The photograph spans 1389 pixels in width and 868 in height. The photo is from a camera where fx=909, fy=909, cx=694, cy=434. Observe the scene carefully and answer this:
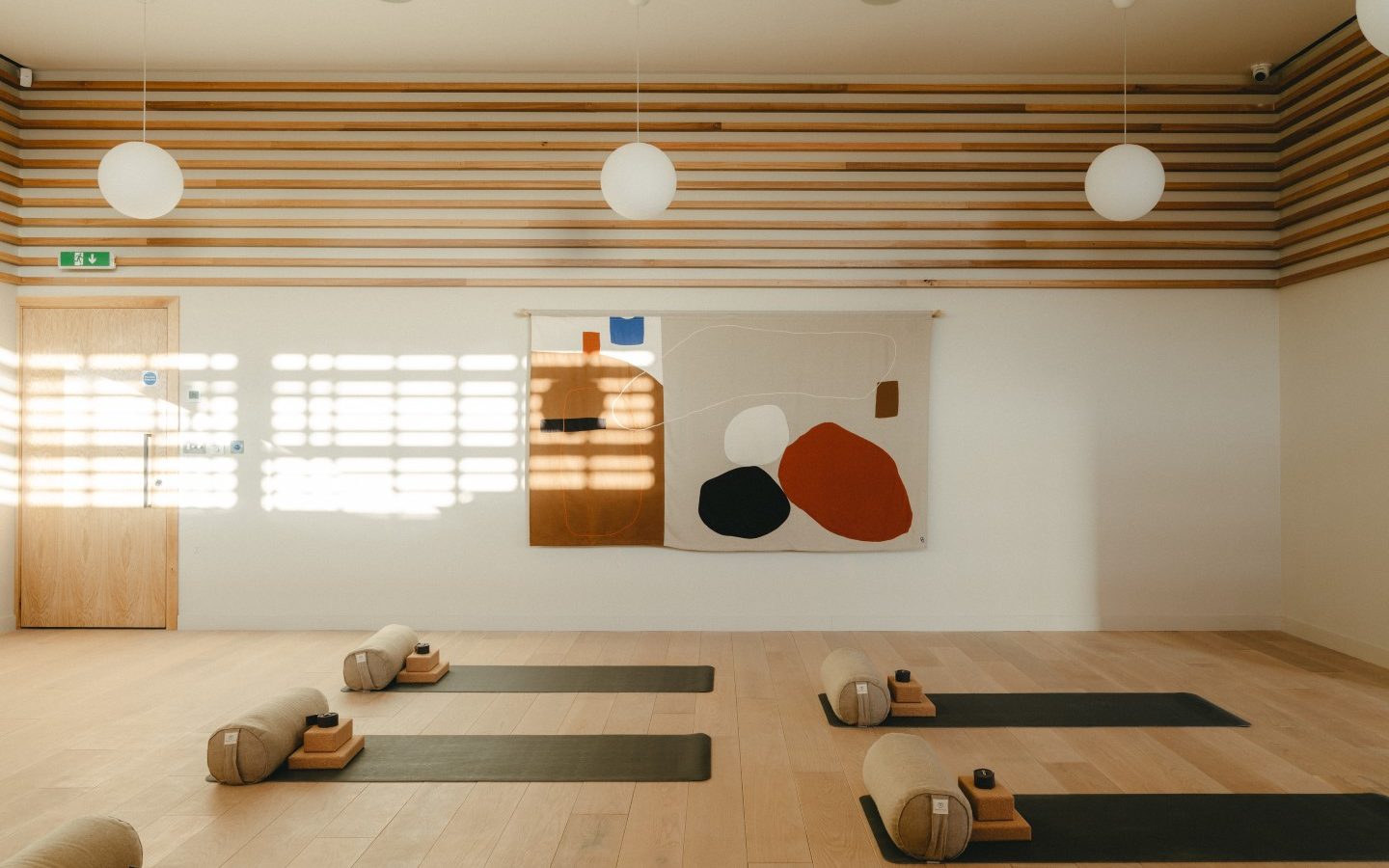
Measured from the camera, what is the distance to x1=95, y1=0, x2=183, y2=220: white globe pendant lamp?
4.87m

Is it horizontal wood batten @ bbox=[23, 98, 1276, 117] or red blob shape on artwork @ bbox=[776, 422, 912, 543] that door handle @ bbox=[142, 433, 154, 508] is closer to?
horizontal wood batten @ bbox=[23, 98, 1276, 117]

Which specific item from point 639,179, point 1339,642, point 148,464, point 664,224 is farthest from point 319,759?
point 1339,642

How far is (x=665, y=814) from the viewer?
3.14 meters

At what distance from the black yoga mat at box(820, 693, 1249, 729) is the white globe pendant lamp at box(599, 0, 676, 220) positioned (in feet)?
9.02

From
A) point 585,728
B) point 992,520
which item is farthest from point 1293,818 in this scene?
point 992,520

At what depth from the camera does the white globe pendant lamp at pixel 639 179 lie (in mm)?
4840

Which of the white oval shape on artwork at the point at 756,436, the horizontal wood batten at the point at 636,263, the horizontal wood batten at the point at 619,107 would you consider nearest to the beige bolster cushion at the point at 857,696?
the white oval shape on artwork at the point at 756,436

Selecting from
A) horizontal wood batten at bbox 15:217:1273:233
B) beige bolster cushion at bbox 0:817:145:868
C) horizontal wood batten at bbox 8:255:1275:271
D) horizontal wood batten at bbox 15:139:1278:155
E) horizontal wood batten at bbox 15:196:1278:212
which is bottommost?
beige bolster cushion at bbox 0:817:145:868

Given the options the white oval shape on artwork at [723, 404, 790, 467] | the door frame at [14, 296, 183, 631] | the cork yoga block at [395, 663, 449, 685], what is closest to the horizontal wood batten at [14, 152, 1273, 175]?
the door frame at [14, 296, 183, 631]

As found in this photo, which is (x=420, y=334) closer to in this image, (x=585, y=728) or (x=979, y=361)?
(x=585, y=728)

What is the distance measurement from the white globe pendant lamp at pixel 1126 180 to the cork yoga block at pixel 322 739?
4.70 metres

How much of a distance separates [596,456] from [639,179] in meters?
2.06

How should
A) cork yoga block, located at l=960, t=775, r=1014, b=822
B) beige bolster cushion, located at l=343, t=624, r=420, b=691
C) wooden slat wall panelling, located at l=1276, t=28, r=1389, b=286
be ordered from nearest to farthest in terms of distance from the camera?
cork yoga block, located at l=960, t=775, r=1014, b=822 → beige bolster cushion, located at l=343, t=624, r=420, b=691 → wooden slat wall panelling, located at l=1276, t=28, r=1389, b=286

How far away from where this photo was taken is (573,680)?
16.0 feet
